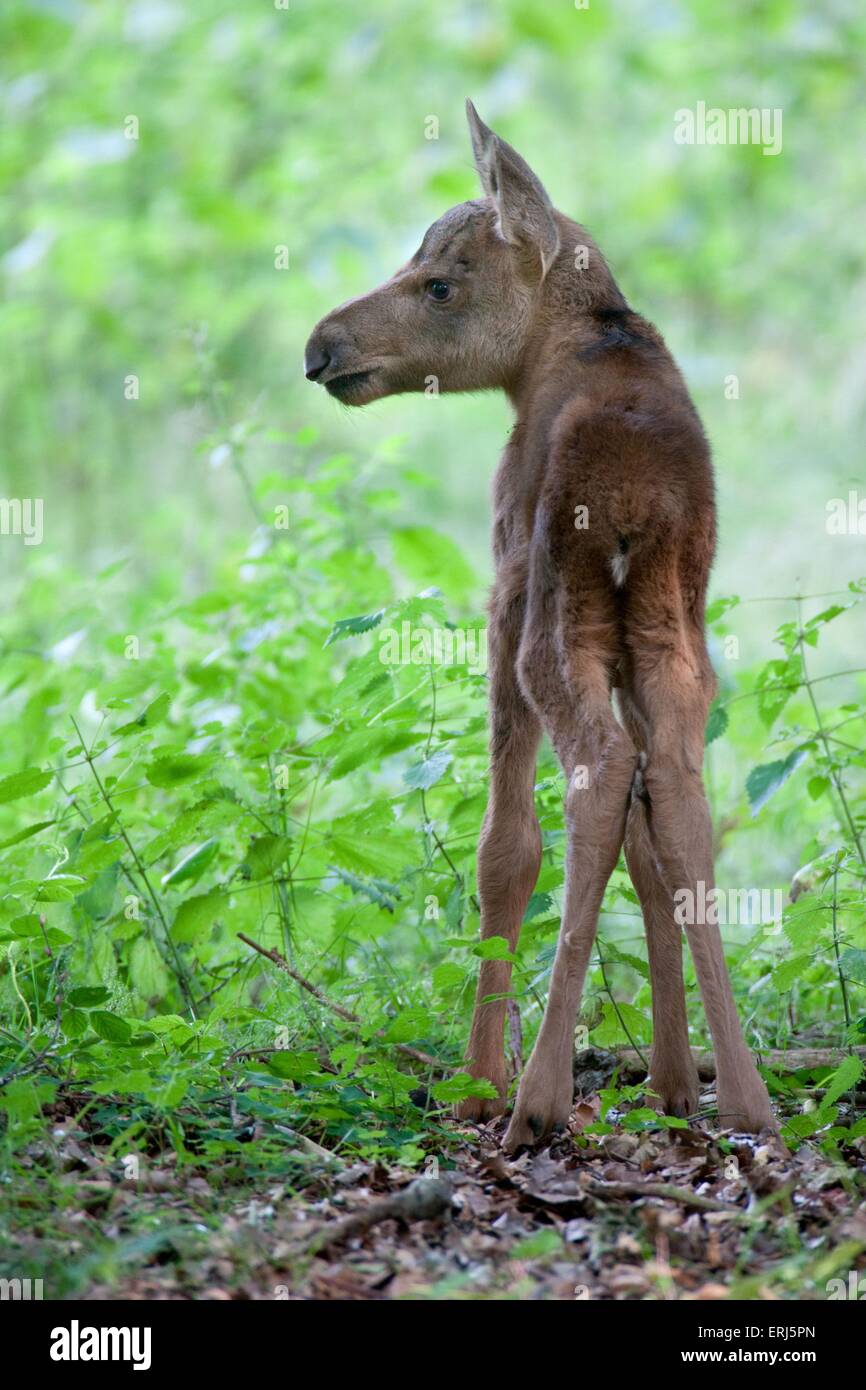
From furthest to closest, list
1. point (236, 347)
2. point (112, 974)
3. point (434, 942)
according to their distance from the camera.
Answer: point (236, 347) < point (434, 942) < point (112, 974)

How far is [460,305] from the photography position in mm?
4891

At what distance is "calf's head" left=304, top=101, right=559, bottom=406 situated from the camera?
481cm

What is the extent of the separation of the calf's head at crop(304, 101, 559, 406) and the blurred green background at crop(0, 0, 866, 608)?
369 inches

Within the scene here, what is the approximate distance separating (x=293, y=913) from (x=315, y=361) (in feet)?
6.21

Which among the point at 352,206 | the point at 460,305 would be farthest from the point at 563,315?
the point at 352,206

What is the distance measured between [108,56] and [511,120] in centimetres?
465

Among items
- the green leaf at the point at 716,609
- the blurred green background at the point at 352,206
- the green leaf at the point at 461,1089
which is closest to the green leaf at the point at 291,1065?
the green leaf at the point at 461,1089

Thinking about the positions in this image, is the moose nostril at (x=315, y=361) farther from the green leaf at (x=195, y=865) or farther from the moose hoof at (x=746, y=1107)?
the moose hoof at (x=746, y=1107)

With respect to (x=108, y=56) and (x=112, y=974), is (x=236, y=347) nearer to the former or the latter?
(x=108, y=56)

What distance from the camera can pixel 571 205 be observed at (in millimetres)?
17484

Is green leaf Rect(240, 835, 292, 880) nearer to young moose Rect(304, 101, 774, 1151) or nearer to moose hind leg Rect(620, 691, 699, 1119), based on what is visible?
young moose Rect(304, 101, 774, 1151)

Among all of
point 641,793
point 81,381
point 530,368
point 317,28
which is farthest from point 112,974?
point 317,28

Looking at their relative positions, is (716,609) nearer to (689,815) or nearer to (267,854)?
(689,815)

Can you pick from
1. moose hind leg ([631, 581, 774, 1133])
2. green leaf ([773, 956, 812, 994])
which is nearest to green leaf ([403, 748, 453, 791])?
moose hind leg ([631, 581, 774, 1133])
